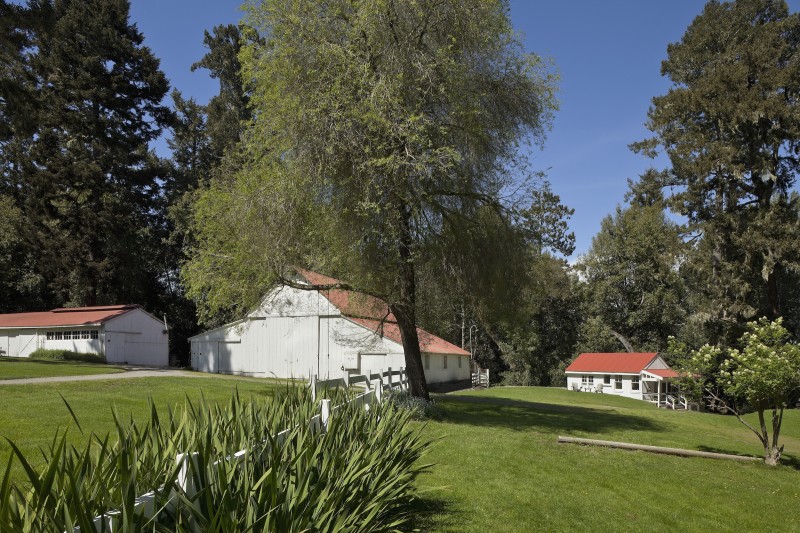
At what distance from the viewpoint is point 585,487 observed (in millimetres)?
9734

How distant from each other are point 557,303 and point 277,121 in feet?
153

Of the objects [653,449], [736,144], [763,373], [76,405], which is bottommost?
[653,449]

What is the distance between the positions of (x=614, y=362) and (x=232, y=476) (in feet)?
161

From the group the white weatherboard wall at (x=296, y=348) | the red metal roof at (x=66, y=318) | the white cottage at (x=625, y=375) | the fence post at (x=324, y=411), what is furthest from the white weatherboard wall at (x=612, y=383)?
the fence post at (x=324, y=411)

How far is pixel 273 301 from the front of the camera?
18656mm

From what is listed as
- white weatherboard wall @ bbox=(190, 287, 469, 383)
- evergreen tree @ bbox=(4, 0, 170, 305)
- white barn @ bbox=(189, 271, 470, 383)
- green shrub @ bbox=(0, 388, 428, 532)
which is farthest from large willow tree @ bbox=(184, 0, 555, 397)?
evergreen tree @ bbox=(4, 0, 170, 305)

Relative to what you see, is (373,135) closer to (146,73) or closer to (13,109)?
(13,109)

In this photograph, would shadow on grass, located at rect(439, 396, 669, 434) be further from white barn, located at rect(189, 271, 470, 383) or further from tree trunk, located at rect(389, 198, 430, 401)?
white barn, located at rect(189, 271, 470, 383)

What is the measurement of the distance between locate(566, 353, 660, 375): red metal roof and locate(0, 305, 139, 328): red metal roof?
34.2m

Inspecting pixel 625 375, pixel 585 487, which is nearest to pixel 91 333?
pixel 585 487

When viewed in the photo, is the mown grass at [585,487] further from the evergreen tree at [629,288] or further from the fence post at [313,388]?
the evergreen tree at [629,288]

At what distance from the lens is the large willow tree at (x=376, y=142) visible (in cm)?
1491

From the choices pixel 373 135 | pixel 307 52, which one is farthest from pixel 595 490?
pixel 307 52

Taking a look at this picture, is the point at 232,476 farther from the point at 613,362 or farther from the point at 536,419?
the point at 613,362
